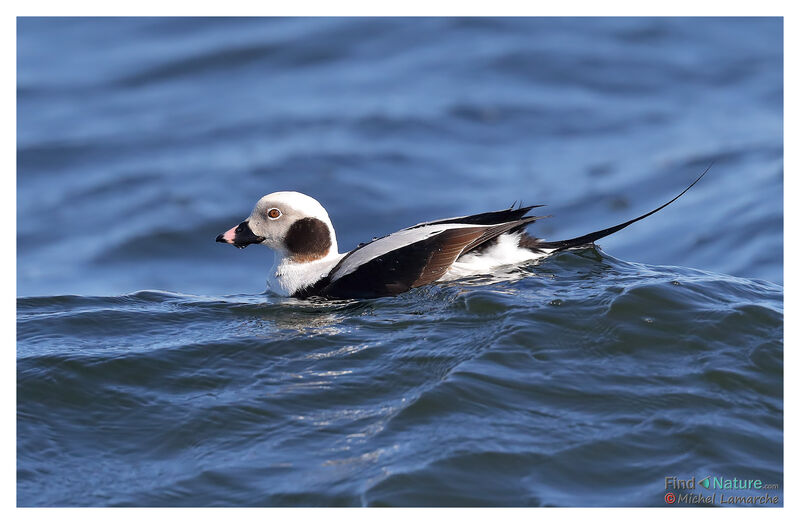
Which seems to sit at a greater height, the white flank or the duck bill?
the duck bill

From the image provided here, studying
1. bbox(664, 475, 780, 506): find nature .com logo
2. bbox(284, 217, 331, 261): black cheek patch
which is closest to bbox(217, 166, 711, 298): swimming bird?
bbox(284, 217, 331, 261): black cheek patch

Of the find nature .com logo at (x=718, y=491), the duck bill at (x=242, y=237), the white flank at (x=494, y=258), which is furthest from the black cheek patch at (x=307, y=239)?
the find nature .com logo at (x=718, y=491)

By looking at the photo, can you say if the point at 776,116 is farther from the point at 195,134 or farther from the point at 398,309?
the point at 398,309

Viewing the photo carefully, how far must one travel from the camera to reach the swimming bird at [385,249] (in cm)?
598

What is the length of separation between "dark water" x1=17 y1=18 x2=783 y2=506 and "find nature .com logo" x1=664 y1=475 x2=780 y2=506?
4cm

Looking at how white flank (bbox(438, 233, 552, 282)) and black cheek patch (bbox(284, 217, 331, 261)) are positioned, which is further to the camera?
black cheek patch (bbox(284, 217, 331, 261))

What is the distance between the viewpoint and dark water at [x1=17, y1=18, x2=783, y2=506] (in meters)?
4.12

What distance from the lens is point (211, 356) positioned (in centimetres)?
513

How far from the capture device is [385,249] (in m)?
6.05

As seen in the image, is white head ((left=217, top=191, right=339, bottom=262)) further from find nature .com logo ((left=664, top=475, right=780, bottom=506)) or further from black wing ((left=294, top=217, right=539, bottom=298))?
find nature .com logo ((left=664, top=475, right=780, bottom=506))

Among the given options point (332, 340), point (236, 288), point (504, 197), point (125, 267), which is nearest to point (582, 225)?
point (504, 197)

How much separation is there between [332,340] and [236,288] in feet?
21.0

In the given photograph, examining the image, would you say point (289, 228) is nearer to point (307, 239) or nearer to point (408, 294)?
point (307, 239)

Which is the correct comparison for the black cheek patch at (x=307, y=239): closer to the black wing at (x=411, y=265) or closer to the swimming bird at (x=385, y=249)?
the swimming bird at (x=385, y=249)
